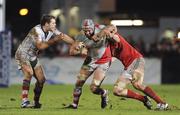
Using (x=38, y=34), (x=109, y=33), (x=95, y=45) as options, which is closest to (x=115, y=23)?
(x=38, y=34)

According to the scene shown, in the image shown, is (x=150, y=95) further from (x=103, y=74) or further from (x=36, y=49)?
(x=36, y=49)

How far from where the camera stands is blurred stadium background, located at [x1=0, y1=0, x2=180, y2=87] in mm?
35125

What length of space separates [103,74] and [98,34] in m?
1.13

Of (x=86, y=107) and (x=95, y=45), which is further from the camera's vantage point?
(x=86, y=107)

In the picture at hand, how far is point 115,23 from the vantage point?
1547 inches

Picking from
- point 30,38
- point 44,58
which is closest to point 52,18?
point 30,38

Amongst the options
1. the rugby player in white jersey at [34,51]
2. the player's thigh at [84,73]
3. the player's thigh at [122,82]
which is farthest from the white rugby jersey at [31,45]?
the player's thigh at [122,82]

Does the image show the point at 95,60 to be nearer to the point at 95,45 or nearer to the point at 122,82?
the point at 95,45

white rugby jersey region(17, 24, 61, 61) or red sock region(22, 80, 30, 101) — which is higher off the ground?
white rugby jersey region(17, 24, 61, 61)

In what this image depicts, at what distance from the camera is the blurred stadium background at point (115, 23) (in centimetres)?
3512

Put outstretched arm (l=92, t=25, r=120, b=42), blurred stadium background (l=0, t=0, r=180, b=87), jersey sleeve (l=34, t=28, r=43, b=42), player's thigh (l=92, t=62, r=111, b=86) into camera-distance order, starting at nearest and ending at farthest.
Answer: outstretched arm (l=92, t=25, r=120, b=42) → player's thigh (l=92, t=62, r=111, b=86) → jersey sleeve (l=34, t=28, r=43, b=42) → blurred stadium background (l=0, t=0, r=180, b=87)

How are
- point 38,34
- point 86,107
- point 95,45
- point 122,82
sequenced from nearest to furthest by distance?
1. point 122,82
2. point 95,45
3. point 38,34
4. point 86,107

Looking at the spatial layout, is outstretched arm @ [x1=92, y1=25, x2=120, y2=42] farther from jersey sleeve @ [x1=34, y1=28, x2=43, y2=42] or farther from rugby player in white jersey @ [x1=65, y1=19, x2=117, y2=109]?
jersey sleeve @ [x1=34, y1=28, x2=43, y2=42]

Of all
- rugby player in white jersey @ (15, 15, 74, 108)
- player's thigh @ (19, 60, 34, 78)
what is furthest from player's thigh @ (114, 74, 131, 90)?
player's thigh @ (19, 60, 34, 78)
